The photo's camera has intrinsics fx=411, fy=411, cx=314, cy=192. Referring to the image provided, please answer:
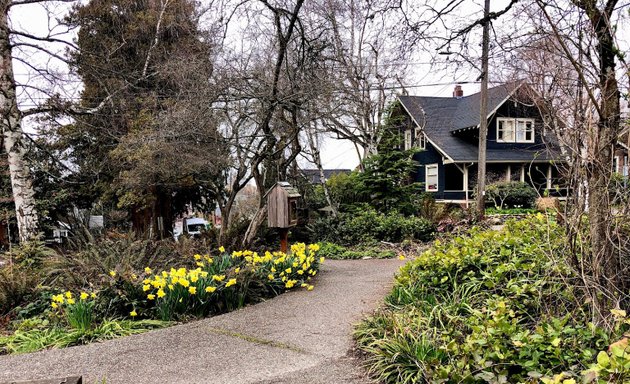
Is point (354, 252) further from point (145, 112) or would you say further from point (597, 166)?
point (597, 166)

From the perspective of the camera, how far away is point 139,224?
13.8m

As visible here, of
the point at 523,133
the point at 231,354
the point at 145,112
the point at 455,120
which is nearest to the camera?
the point at 231,354

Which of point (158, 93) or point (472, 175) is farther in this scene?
point (472, 175)

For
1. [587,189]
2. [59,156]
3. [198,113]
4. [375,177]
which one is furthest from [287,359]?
[59,156]

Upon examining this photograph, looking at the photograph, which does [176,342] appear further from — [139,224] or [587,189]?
[139,224]

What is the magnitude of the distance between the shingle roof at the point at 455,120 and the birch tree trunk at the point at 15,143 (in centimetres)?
1470

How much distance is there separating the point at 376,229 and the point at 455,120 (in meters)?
12.9

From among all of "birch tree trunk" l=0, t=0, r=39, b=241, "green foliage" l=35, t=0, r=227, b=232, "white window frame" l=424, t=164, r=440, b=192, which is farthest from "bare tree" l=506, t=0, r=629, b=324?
"white window frame" l=424, t=164, r=440, b=192

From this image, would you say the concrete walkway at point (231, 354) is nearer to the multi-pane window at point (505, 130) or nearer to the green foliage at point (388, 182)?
the green foliage at point (388, 182)

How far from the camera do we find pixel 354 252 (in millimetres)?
9578

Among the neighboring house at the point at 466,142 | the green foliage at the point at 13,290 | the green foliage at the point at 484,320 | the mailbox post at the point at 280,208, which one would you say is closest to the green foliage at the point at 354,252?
the mailbox post at the point at 280,208

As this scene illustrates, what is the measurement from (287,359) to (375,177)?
9.06 meters

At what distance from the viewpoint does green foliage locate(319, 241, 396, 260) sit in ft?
30.4

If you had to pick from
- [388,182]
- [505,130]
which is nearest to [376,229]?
[388,182]
